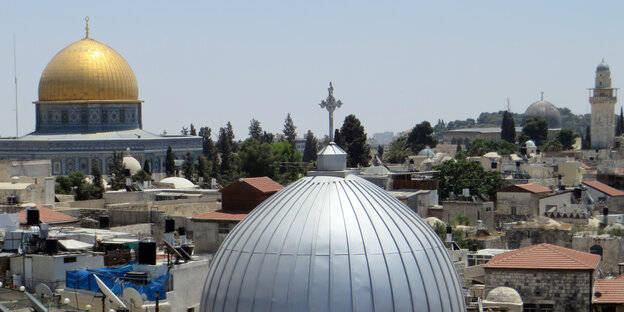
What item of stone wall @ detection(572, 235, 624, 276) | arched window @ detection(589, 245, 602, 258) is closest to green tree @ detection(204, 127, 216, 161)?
stone wall @ detection(572, 235, 624, 276)

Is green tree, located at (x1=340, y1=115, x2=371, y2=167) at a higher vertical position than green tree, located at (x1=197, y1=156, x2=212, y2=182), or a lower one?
higher

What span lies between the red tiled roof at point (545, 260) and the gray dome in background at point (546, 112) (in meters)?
121

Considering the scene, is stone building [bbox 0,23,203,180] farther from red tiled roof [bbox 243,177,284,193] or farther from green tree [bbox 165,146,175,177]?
red tiled roof [bbox 243,177,284,193]

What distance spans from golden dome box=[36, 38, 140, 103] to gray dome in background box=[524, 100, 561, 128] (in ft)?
267

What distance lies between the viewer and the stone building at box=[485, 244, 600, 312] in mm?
21812

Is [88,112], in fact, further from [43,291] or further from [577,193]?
[43,291]

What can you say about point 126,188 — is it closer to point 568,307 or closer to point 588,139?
point 568,307

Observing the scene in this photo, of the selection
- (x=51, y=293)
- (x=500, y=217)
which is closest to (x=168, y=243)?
(x=51, y=293)

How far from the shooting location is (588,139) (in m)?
97.0

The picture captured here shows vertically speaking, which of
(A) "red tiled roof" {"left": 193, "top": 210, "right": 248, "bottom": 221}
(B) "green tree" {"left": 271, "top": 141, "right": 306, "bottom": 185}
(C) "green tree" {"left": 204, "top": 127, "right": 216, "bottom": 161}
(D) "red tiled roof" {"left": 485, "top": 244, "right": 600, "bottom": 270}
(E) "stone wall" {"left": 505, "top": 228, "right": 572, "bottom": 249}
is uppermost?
(C) "green tree" {"left": 204, "top": 127, "right": 216, "bottom": 161}

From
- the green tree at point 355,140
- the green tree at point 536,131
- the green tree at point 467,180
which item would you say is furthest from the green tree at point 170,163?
the green tree at point 536,131

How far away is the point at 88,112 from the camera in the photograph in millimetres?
68812

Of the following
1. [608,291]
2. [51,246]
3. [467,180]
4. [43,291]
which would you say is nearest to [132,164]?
[467,180]

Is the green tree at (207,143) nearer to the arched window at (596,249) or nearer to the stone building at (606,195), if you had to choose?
the stone building at (606,195)
